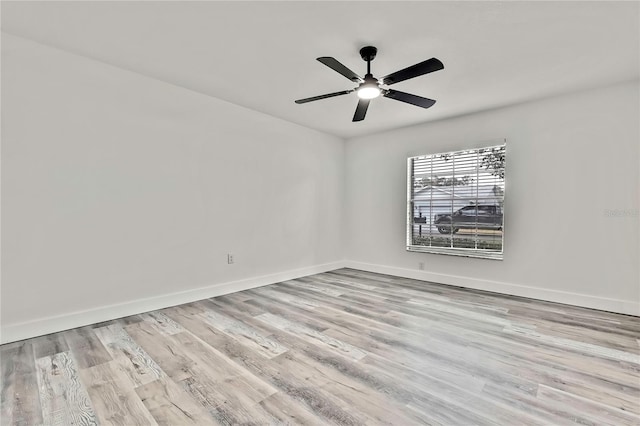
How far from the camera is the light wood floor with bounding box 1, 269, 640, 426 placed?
1653 millimetres

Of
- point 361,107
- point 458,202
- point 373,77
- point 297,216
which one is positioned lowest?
point 297,216

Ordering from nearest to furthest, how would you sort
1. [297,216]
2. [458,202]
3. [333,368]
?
[333,368]
[458,202]
[297,216]

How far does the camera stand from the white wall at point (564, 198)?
10.8 ft

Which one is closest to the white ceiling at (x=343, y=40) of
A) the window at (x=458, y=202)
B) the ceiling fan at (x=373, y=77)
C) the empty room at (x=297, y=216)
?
the empty room at (x=297, y=216)

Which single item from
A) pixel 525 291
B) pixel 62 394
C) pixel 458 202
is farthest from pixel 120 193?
pixel 525 291

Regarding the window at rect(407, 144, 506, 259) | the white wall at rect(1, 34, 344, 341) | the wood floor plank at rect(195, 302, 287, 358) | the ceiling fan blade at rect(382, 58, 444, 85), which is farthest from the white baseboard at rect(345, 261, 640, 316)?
the ceiling fan blade at rect(382, 58, 444, 85)

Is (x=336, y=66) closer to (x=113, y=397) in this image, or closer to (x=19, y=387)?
(x=113, y=397)

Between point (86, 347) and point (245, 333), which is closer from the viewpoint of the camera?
point (86, 347)

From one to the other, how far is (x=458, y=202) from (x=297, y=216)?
97.7 inches

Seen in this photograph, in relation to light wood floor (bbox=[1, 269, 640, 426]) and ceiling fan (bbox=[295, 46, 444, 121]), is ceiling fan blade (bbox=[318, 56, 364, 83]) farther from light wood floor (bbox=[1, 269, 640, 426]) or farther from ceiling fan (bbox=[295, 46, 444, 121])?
light wood floor (bbox=[1, 269, 640, 426])

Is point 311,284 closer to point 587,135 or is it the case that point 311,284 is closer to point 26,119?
point 26,119

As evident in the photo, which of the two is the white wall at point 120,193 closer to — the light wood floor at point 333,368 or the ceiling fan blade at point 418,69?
the light wood floor at point 333,368

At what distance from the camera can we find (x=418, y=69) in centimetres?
229

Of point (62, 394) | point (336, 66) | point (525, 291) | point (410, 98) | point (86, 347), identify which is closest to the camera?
point (62, 394)
